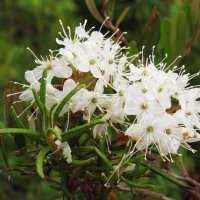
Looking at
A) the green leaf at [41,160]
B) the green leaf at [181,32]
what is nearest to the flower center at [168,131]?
the green leaf at [41,160]

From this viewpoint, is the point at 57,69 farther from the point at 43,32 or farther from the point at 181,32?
the point at 43,32

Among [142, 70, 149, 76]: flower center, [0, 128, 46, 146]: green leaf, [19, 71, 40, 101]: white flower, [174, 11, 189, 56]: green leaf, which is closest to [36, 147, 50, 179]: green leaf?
[0, 128, 46, 146]: green leaf

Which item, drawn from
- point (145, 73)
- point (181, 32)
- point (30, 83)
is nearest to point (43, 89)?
point (30, 83)

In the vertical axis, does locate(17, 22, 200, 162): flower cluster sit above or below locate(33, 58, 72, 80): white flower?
below

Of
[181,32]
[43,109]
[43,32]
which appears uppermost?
[43,32]

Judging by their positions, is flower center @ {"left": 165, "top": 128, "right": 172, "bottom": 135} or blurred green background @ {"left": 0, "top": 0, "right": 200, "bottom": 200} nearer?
flower center @ {"left": 165, "top": 128, "right": 172, "bottom": 135}

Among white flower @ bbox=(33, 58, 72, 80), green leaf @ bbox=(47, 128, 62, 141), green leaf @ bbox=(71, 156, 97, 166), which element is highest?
white flower @ bbox=(33, 58, 72, 80)

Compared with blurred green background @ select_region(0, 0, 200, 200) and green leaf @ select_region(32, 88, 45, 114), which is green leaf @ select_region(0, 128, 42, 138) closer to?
green leaf @ select_region(32, 88, 45, 114)
